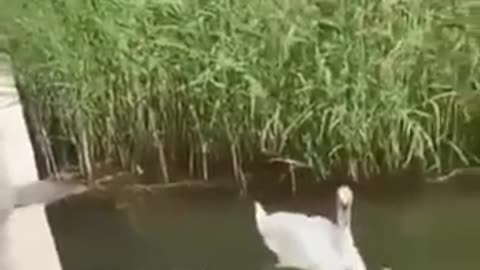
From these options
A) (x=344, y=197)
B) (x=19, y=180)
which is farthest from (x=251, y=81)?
(x=19, y=180)

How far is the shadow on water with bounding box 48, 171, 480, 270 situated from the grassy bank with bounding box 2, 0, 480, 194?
0.03 m

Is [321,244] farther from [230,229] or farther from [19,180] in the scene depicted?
[19,180]

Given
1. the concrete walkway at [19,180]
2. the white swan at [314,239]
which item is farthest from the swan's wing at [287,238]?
the concrete walkway at [19,180]

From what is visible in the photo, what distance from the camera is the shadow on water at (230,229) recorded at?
88 cm

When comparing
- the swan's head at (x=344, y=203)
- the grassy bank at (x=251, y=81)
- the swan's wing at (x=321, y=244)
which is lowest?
the swan's wing at (x=321, y=244)

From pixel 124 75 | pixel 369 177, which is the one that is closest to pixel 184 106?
pixel 124 75

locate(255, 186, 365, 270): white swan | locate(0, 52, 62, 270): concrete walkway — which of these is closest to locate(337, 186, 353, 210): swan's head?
locate(255, 186, 365, 270): white swan

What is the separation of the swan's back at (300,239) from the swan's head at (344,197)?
21 millimetres

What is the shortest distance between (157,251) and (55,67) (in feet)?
0.67

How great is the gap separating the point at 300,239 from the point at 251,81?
156mm

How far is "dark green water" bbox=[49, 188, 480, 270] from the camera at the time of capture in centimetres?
88

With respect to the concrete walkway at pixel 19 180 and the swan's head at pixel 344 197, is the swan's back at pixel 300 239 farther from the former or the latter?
the concrete walkway at pixel 19 180

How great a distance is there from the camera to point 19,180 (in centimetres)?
94

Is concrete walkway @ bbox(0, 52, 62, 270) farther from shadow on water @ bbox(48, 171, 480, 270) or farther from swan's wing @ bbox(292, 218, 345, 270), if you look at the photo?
swan's wing @ bbox(292, 218, 345, 270)
